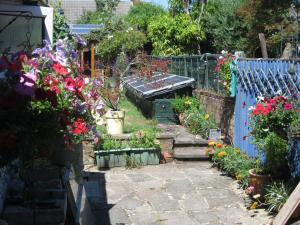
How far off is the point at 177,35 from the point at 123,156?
45.1 ft

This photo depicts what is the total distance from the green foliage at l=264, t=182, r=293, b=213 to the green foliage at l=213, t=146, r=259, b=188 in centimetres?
79

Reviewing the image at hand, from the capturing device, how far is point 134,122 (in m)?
12.7

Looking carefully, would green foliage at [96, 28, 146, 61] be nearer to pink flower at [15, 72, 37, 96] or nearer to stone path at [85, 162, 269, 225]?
stone path at [85, 162, 269, 225]

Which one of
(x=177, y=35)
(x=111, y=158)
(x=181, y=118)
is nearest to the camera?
(x=111, y=158)

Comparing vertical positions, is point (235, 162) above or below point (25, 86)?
below

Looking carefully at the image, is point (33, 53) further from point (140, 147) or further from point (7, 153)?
point (140, 147)

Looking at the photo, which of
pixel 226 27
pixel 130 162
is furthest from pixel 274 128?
pixel 226 27

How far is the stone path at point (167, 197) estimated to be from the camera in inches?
240

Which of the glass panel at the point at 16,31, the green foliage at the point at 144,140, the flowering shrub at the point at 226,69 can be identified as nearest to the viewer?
the glass panel at the point at 16,31

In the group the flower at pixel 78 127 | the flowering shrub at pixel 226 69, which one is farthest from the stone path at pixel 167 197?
the flower at pixel 78 127

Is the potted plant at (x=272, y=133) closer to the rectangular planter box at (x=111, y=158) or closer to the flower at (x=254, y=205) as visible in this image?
the flower at (x=254, y=205)

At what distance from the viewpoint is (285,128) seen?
249 inches

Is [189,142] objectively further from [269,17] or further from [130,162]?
[269,17]

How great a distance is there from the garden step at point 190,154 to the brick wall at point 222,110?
73 cm
